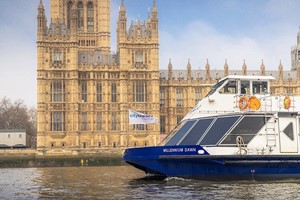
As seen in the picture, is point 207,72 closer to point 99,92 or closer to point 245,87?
point 99,92

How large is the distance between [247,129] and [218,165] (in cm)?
280

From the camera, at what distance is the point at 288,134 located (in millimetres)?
35031

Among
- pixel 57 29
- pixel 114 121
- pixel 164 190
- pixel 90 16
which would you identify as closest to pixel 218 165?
pixel 164 190

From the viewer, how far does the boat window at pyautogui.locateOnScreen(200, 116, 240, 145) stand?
34.0 m

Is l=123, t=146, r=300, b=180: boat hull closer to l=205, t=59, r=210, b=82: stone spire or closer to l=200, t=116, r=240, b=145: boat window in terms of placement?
l=200, t=116, r=240, b=145: boat window

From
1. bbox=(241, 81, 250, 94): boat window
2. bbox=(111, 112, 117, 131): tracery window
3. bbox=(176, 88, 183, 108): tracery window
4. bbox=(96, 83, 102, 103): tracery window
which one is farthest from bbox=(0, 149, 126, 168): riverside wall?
bbox=(241, 81, 250, 94): boat window

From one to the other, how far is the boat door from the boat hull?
0.78 metres

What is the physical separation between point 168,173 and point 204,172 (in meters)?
2.11

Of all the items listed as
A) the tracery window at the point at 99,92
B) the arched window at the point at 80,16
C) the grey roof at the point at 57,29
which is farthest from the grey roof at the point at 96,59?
the arched window at the point at 80,16

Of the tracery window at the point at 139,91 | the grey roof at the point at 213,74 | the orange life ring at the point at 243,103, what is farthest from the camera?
the grey roof at the point at 213,74

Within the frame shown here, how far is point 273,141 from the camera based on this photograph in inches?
1357

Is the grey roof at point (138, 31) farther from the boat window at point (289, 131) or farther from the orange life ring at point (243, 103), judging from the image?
the boat window at point (289, 131)

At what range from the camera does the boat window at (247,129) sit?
3397cm

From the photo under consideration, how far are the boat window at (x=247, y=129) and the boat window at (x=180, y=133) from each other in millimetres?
2801
